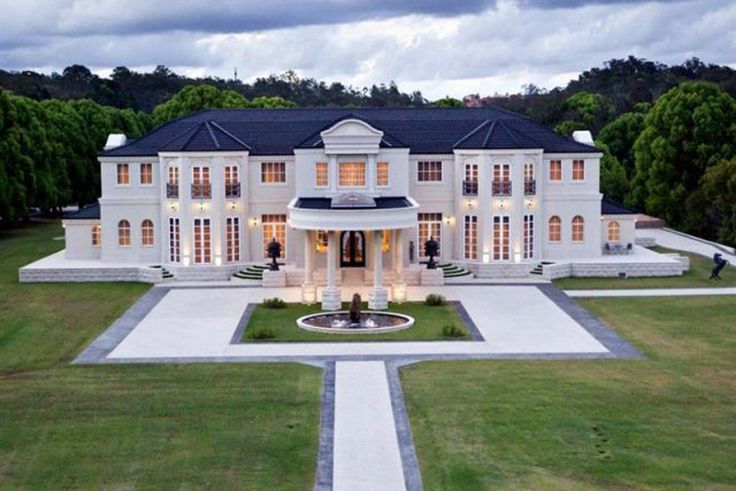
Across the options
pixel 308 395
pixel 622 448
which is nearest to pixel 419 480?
pixel 622 448

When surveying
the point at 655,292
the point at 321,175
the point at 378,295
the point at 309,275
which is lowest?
the point at 655,292

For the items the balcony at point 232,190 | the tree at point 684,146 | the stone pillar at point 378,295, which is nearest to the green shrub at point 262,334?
the stone pillar at point 378,295

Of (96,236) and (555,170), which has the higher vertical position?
(555,170)

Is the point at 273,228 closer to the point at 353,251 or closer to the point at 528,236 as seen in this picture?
the point at 353,251

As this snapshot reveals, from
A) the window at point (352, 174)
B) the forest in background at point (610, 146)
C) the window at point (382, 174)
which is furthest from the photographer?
the forest in background at point (610, 146)

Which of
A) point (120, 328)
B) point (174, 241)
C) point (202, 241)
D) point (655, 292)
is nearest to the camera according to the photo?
point (120, 328)

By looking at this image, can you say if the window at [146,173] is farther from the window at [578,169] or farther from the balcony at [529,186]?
the window at [578,169]

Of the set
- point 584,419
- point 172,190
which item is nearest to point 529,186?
point 172,190
